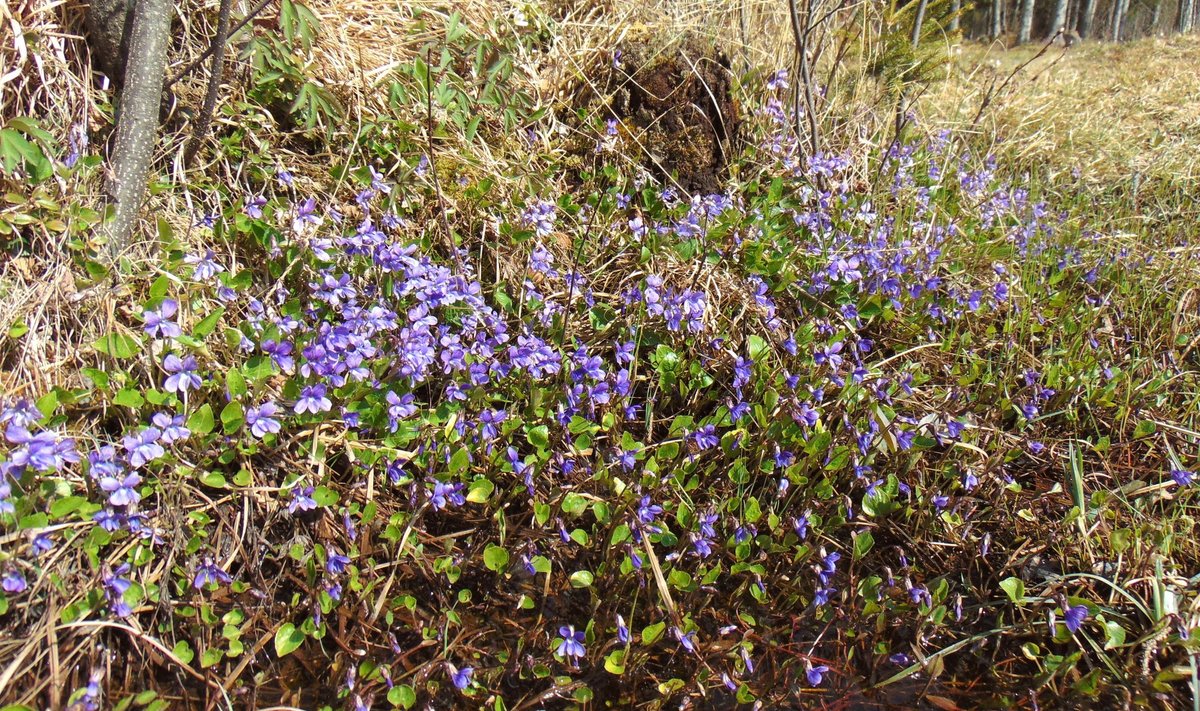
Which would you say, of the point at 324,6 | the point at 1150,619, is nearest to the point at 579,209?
the point at 324,6

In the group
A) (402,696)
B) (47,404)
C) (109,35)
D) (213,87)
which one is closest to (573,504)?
(402,696)

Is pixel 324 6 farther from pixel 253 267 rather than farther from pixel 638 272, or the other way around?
pixel 638 272

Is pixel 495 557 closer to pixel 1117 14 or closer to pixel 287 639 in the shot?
pixel 287 639

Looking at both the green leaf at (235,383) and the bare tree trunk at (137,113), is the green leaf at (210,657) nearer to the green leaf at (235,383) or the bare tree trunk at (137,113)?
the green leaf at (235,383)

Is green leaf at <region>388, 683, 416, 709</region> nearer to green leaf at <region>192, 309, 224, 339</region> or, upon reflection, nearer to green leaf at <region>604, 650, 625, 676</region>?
green leaf at <region>604, 650, 625, 676</region>

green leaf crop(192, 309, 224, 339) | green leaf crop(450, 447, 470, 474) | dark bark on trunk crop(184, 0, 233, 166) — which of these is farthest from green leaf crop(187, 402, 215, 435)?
dark bark on trunk crop(184, 0, 233, 166)

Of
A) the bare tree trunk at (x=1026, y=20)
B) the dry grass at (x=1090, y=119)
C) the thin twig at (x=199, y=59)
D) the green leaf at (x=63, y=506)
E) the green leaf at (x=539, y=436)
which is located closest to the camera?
the green leaf at (x=63, y=506)

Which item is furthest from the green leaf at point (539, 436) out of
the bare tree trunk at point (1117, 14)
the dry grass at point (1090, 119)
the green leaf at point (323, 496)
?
the bare tree trunk at point (1117, 14)
